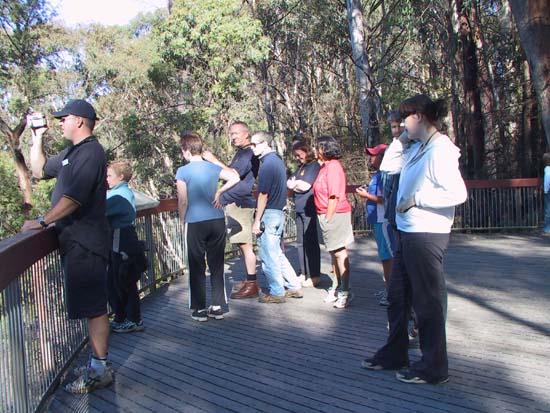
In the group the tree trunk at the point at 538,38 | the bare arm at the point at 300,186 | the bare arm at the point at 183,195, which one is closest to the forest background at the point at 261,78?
the tree trunk at the point at 538,38

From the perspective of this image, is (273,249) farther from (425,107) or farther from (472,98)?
(472,98)

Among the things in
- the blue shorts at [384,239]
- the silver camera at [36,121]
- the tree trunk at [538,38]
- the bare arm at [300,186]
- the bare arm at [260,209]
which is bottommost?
the blue shorts at [384,239]

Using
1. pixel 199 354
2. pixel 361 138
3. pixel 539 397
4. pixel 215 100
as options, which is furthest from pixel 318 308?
pixel 215 100

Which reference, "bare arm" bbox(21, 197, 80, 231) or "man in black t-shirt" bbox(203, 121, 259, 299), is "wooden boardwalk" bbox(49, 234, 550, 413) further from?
"bare arm" bbox(21, 197, 80, 231)

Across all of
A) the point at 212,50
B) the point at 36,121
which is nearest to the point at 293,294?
the point at 36,121

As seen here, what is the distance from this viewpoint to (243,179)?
21.4 feet

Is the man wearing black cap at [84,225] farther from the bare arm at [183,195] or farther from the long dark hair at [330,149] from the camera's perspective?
the long dark hair at [330,149]

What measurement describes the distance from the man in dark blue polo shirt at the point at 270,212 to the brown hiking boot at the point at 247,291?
0.34 meters

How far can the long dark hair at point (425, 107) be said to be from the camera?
3818 mm

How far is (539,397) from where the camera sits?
143 inches

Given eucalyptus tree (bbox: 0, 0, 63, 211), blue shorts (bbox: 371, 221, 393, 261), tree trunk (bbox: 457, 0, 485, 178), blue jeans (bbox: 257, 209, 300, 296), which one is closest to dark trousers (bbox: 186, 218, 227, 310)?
blue jeans (bbox: 257, 209, 300, 296)

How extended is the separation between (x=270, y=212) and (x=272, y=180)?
0.36 meters

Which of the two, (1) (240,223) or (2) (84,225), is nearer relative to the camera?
(2) (84,225)

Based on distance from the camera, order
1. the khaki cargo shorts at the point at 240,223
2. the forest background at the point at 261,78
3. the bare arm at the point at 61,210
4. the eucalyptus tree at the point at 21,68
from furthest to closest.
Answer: the eucalyptus tree at the point at 21,68
the forest background at the point at 261,78
the khaki cargo shorts at the point at 240,223
the bare arm at the point at 61,210
